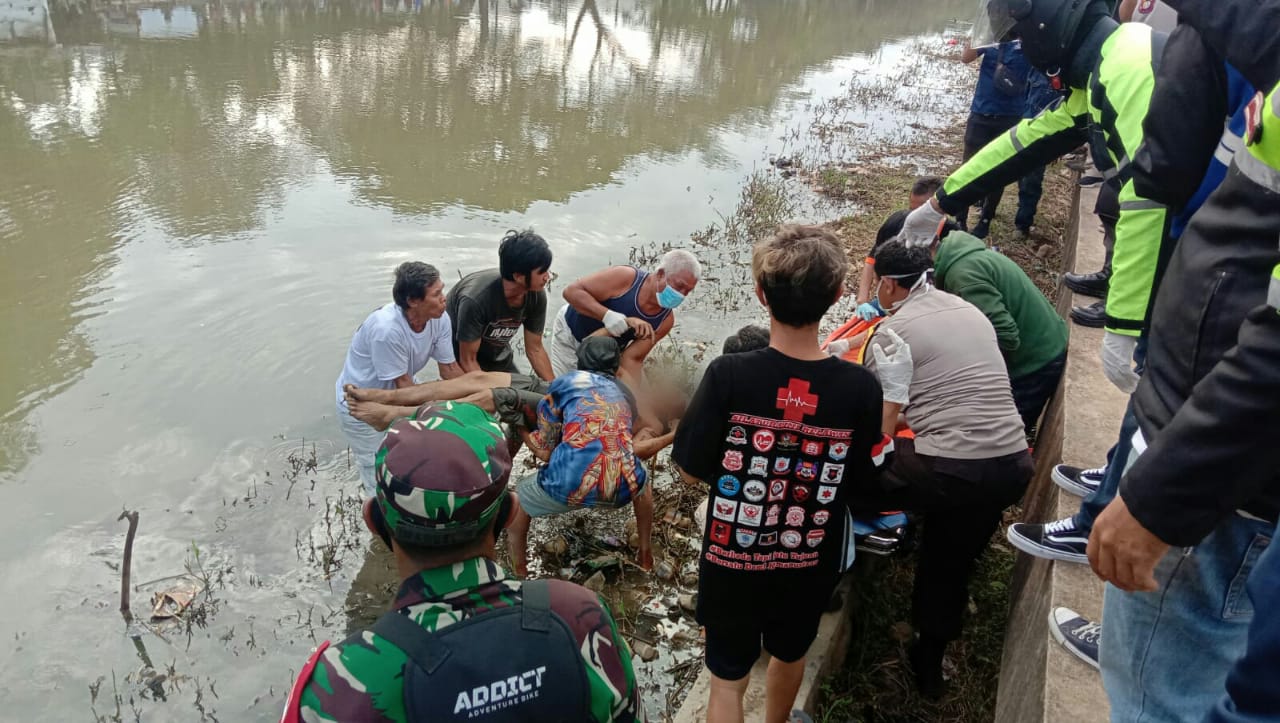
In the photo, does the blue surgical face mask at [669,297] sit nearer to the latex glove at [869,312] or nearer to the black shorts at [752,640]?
the latex glove at [869,312]

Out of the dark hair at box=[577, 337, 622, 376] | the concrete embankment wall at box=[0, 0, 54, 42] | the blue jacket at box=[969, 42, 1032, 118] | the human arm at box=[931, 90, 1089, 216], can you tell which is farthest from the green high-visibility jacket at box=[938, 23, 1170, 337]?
the concrete embankment wall at box=[0, 0, 54, 42]

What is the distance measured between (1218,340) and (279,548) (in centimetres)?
419

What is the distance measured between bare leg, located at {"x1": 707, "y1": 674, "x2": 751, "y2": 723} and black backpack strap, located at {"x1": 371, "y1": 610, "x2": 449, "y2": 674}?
1519 millimetres

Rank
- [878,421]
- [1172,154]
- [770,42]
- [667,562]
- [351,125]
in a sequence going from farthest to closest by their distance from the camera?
[770,42] < [351,125] < [667,562] < [878,421] < [1172,154]

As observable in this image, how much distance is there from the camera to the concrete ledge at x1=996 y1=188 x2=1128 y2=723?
2.07 meters

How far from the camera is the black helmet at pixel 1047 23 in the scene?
3.56 meters

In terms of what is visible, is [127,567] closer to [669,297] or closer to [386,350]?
[386,350]

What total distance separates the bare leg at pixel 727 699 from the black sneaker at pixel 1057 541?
41.5 inches

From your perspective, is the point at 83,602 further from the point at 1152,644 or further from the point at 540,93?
the point at 540,93

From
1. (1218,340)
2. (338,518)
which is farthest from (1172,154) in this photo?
(338,518)

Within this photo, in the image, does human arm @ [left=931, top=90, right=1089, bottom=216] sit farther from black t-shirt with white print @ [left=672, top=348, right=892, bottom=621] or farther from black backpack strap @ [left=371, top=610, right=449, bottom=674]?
black backpack strap @ [left=371, top=610, right=449, bottom=674]

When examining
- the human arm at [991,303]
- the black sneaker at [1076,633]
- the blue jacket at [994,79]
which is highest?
the blue jacket at [994,79]

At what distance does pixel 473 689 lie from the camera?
1.23 metres

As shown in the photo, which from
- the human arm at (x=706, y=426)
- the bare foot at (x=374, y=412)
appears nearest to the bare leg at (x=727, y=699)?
the human arm at (x=706, y=426)
